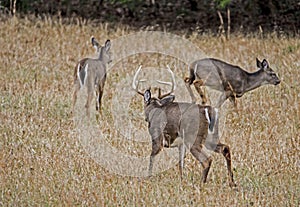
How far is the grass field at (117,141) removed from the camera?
6715 mm

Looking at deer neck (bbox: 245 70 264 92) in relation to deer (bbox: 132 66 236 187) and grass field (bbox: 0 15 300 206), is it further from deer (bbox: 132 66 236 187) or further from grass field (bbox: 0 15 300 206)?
deer (bbox: 132 66 236 187)

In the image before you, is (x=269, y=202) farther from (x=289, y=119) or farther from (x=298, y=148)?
(x=289, y=119)

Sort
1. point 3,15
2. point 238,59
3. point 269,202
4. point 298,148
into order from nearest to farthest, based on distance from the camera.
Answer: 1. point 269,202
2. point 298,148
3. point 238,59
4. point 3,15

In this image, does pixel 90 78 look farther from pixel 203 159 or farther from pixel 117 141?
pixel 203 159

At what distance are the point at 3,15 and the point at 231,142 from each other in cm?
882

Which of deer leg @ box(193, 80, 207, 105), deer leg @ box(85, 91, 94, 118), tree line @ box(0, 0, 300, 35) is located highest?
tree line @ box(0, 0, 300, 35)

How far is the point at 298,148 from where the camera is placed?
8.27 metres

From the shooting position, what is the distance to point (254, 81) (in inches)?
426

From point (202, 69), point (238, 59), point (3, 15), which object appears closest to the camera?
point (202, 69)

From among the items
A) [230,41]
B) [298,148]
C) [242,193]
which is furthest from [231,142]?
[230,41]

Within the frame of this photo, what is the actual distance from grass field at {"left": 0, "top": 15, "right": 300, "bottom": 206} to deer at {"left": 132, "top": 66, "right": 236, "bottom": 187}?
0.81 ft

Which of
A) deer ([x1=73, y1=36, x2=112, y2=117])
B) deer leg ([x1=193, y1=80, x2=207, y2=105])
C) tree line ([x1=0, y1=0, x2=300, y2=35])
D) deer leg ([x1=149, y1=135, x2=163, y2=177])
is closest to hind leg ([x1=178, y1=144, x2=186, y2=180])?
deer leg ([x1=149, y1=135, x2=163, y2=177])

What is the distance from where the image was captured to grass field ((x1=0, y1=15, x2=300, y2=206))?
671 centimetres

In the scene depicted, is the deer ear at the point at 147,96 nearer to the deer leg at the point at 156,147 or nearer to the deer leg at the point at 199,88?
the deer leg at the point at 156,147
